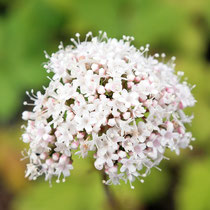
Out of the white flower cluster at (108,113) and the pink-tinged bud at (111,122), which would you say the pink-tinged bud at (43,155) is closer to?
the white flower cluster at (108,113)

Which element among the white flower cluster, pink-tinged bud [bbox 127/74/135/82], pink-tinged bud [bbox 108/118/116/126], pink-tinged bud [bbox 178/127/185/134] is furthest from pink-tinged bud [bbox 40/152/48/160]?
pink-tinged bud [bbox 178/127/185/134]

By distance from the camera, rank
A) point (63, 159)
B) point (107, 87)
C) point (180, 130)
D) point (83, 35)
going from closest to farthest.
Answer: point (107, 87) → point (63, 159) → point (180, 130) → point (83, 35)

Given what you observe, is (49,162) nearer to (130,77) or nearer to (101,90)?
(101,90)

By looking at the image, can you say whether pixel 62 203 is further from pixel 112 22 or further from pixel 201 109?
pixel 112 22

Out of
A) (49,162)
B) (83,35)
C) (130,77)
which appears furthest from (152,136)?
(83,35)

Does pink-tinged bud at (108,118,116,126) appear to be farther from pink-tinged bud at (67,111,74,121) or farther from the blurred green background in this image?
the blurred green background

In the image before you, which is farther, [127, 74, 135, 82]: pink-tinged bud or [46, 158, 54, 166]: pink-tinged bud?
[46, 158, 54, 166]: pink-tinged bud

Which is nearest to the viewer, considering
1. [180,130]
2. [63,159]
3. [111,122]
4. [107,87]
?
[111,122]
